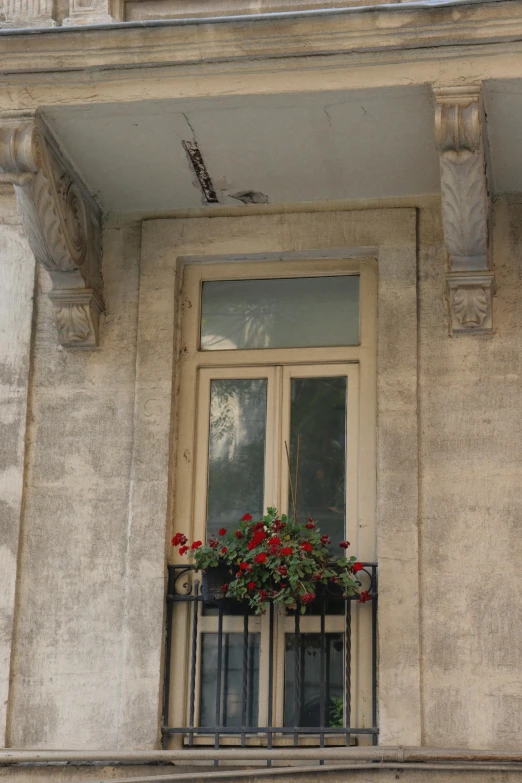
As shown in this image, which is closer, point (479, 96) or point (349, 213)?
point (479, 96)

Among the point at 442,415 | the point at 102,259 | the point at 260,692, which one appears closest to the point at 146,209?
the point at 102,259

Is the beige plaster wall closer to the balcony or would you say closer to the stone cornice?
the balcony

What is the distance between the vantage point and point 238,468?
7.16m

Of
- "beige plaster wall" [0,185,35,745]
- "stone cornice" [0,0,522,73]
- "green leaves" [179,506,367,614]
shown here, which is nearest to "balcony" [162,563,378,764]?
"green leaves" [179,506,367,614]

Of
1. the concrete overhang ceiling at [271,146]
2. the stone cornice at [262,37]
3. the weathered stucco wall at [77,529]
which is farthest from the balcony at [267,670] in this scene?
the stone cornice at [262,37]

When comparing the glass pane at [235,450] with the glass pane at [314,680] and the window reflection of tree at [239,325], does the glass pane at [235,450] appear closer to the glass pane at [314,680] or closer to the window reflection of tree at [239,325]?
the window reflection of tree at [239,325]

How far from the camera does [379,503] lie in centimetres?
674

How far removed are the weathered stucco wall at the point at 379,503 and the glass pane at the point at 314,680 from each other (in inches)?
12.8

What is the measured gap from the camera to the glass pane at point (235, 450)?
23.3 feet

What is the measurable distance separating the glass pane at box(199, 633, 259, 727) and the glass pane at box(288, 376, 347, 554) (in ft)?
2.26

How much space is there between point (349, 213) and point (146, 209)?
1.13 m

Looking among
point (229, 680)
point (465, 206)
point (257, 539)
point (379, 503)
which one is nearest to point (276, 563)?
point (257, 539)

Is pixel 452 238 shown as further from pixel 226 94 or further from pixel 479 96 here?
pixel 226 94

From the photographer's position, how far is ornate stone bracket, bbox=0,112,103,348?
21.1ft
